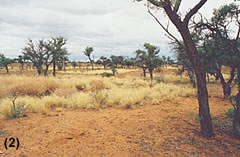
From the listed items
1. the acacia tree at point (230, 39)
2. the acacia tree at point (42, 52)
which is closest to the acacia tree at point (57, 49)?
the acacia tree at point (42, 52)

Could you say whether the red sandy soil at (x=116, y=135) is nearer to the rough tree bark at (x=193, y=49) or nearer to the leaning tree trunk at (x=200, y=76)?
the leaning tree trunk at (x=200, y=76)

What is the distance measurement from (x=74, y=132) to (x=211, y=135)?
3883mm

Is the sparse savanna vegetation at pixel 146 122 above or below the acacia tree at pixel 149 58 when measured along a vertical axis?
below

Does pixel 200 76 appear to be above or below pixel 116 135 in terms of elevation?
above

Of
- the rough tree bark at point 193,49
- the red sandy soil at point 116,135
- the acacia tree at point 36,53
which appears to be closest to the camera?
the red sandy soil at point 116,135

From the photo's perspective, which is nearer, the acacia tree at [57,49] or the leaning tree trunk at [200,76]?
the leaning tree trunk at [200,76]

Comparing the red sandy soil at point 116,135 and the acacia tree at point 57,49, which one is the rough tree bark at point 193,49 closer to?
the red sandy soil at point 116,135

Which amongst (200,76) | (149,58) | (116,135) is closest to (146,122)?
(116,135)

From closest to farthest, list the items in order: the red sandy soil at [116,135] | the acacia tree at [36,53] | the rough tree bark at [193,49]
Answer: the red sandy soil at [116,135], the rough tree bark at [193,49], the acacia tree at [36,53]

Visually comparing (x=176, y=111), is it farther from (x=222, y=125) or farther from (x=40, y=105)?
(x=40, y=105)

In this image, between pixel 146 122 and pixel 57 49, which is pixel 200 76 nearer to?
pixel 146 122

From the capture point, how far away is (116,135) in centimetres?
460

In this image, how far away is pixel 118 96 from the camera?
28.2 feet

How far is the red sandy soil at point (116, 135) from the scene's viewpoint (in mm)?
3682
